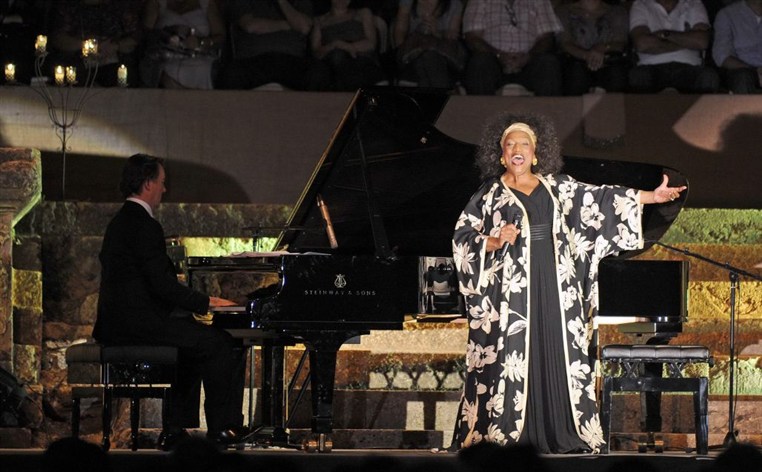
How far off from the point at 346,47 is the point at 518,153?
3065mm

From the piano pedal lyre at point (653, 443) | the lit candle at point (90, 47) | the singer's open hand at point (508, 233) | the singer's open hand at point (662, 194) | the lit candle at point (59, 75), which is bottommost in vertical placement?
the piano pedal lyre at point (653, 443)

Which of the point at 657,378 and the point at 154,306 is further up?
the point at 154,306

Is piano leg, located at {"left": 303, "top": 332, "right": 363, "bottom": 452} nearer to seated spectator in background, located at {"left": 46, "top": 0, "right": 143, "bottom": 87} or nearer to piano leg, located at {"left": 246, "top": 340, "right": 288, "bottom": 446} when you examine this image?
piano leg, located at {"left": 246, "top": 340, "right": 288, "bottom": 446}

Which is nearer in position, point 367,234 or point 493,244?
point 493,244

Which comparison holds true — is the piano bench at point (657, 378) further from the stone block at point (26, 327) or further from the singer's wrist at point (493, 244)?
the stone block at point (26, 327)

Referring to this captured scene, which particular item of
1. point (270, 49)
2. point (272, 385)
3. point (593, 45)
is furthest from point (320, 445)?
point (593, 45)

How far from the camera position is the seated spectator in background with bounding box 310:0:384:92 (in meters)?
9.12

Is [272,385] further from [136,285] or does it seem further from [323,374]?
[136,285]

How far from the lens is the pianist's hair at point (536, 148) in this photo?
255 inches

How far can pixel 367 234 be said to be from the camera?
7.29 metres

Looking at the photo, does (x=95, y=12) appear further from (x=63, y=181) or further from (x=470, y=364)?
(x=470, y=364)

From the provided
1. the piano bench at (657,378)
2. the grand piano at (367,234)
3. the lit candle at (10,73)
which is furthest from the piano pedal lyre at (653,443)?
the lit candle at (10,73)

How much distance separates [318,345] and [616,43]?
3578mm

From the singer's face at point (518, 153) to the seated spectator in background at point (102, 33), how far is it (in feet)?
11.4
